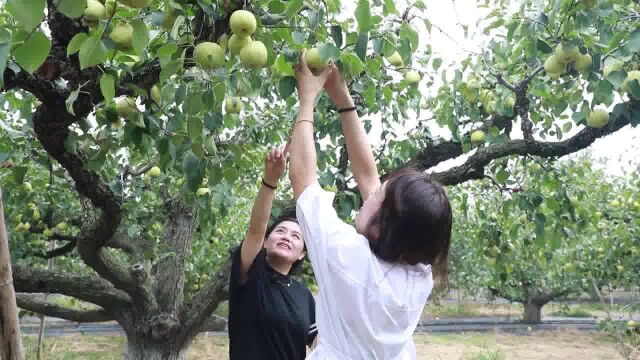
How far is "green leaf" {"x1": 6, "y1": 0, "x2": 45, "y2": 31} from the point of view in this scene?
2.18ft

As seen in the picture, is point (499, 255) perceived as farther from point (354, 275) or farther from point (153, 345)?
point (354, 275)

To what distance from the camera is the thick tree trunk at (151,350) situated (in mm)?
3912

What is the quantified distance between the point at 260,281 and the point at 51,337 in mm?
11934

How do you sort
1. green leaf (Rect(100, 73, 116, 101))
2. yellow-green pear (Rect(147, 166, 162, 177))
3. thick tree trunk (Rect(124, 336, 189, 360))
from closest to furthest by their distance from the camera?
green leaf (Rect(100, 73, 116, 101)), yellow-green pear (Rect(147, 166, 162, 177)), thick tree trunk (Rect(124, 336, 189, 360))

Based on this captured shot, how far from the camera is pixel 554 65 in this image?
2068mm

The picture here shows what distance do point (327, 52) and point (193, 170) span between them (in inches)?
25.0

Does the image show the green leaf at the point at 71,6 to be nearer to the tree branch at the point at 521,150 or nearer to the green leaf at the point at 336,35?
the green leaf at the point at 336,35

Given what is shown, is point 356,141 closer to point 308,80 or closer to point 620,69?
point 308,80

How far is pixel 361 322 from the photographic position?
106 cm

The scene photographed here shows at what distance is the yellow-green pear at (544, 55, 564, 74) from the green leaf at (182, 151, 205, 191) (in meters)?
1.33

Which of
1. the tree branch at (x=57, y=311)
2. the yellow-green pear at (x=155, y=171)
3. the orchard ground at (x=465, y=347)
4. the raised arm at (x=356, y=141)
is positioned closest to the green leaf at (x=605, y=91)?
the raised arm at (x=356, y=141)

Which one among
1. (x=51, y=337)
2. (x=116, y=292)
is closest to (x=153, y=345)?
(x=116, y=292)

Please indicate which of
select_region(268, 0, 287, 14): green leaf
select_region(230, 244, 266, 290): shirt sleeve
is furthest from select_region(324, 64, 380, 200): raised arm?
select_region(230, 244, 266, 290): shirt sleeve

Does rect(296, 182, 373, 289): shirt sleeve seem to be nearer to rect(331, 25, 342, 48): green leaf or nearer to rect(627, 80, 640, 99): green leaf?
rect(331, 25, 342, 48): green leaf
